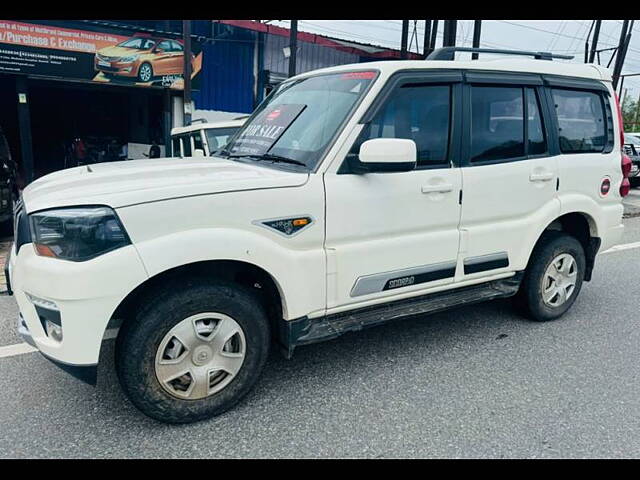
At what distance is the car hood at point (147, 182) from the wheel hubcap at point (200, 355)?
2.26 feet

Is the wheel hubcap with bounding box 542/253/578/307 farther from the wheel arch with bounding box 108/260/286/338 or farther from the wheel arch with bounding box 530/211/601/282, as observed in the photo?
the wheel arch with bounding box 108/260/286/338

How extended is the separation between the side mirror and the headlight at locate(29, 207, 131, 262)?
1373 mm

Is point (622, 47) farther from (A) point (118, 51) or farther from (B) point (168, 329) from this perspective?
(B) point (168, 329)

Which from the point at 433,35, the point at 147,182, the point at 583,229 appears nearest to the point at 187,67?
the point at 433,35

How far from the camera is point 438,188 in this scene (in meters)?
3.34

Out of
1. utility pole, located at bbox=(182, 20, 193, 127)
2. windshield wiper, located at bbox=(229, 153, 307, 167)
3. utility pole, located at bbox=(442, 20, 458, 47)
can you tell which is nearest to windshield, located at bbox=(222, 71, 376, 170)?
windshield wiper, located at bbox=(229, 153, 307, 167)

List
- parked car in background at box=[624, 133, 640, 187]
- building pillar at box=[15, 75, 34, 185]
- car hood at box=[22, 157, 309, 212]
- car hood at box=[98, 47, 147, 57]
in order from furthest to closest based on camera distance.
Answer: parked car in background at box=[624, 133, 640, 187] < car hood at box=[98, 47, 147, 57] < building pillar at box=[15, 75, 34, 185] < car hood at box=[22, 157, 309, 212]

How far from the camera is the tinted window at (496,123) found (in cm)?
357

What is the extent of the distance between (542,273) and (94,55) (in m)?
11.7

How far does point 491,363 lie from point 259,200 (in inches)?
82.1

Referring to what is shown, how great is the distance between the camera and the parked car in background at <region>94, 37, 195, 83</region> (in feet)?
39.9

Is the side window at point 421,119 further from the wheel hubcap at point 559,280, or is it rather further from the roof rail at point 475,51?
the wheel hubcap at point 559,280

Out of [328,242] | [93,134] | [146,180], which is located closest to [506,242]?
[328,242]

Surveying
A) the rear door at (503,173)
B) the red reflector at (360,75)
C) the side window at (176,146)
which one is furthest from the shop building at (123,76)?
the rear door at (503,173)
